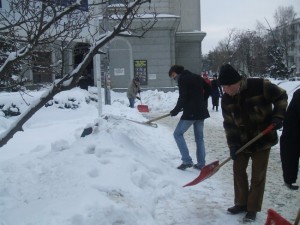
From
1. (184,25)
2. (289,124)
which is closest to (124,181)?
(289,124)

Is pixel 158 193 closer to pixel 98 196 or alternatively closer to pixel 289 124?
pixel 98 196

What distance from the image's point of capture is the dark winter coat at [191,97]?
709 cm

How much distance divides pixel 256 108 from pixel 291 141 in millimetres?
1062

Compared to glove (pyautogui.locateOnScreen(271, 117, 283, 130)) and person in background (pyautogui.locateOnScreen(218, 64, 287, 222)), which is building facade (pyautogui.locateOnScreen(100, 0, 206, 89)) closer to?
person in background (pyautogui.locateOnScreen(218, 64, 287, 222))

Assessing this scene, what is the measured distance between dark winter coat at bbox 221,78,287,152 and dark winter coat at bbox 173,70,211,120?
219cm

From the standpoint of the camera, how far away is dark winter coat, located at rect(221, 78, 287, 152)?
4727 mm

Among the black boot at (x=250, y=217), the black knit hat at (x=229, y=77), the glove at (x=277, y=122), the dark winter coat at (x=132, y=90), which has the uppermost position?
the black knit hat at (x=229, y=77)

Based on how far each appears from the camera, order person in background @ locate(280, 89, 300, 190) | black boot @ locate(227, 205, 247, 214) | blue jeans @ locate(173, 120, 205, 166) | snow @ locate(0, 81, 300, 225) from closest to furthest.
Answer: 1. person in background @ locate(280, 89, 300, 190)
2. snow @ locate(0, 81, 300, 225)
3. black boot @ locate(227, 205, 247, 214)
4. blue jeans @ locate(173, 120, 205, 166)

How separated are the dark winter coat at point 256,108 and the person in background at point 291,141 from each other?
0.92 meters

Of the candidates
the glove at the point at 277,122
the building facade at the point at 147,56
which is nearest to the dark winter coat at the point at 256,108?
the glove at the point at 277,122

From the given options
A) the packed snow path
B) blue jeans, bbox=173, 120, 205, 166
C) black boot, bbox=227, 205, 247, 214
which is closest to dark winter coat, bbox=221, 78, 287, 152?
black boot, bbox=227, 205, 247, 214

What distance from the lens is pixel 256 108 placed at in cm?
475

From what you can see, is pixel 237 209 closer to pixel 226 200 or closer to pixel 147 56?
pixel 226 200

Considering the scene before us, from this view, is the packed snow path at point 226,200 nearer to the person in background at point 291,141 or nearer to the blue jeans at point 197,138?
the blue jeans at point 197,138
